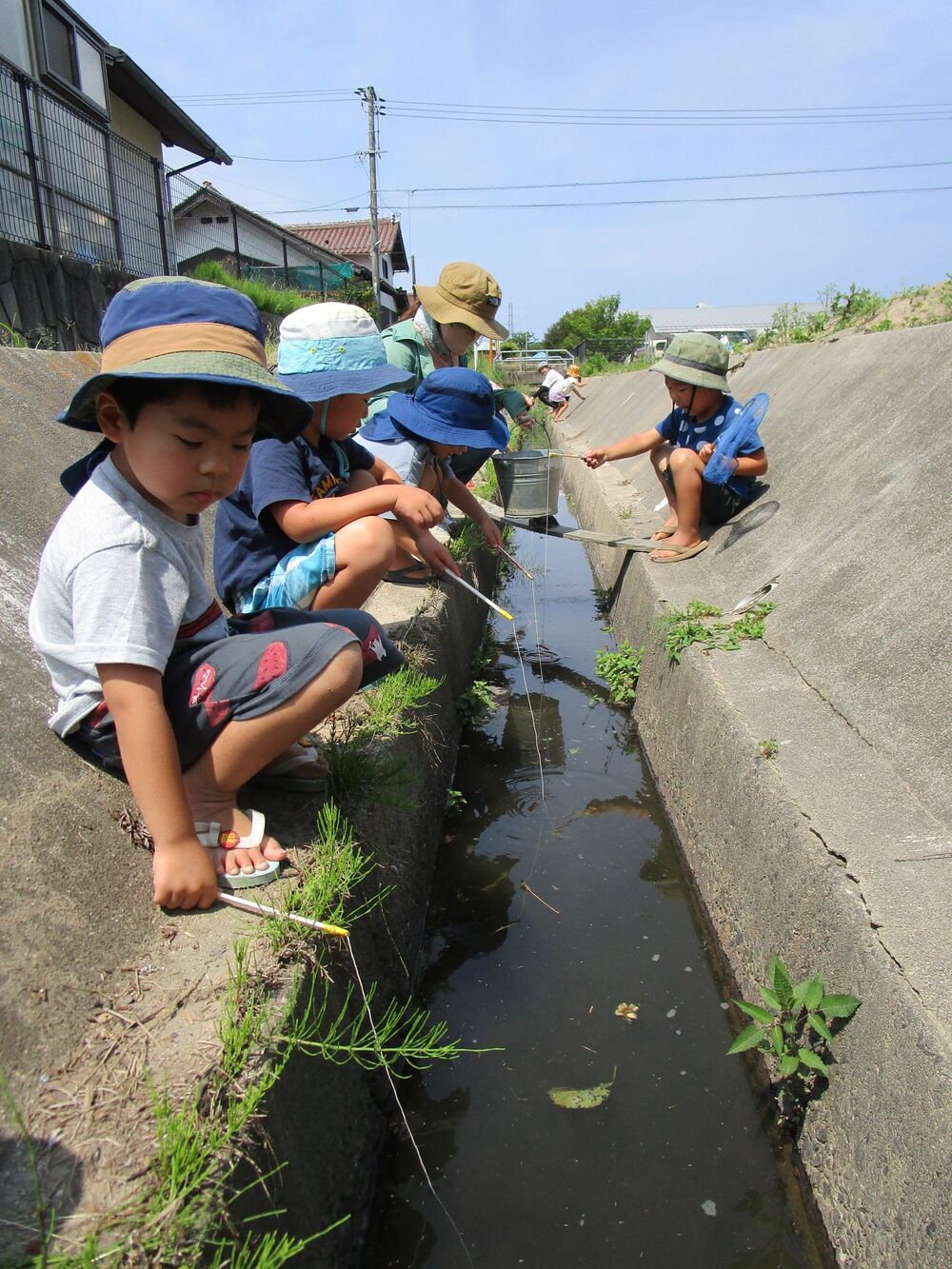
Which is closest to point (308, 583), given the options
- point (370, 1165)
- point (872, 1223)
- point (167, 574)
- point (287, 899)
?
point (167, 574)

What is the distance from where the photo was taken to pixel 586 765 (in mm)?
4047

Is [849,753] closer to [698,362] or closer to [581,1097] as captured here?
[581,1097]

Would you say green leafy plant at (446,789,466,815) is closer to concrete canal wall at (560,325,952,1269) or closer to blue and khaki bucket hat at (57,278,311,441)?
concrete canal wall at (560,325,952,1269)

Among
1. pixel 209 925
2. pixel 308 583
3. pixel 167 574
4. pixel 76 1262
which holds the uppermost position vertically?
pixel 167 574

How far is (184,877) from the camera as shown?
168 centimetres

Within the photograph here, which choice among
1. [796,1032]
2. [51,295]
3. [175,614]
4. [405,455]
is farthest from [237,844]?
[51,295]

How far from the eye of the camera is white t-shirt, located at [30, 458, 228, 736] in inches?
63.2

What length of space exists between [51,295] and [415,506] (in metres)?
6.11

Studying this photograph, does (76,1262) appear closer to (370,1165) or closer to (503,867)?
(370,1165)

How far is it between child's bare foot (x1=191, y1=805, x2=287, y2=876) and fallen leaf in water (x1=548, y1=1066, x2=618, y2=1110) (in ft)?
3.09

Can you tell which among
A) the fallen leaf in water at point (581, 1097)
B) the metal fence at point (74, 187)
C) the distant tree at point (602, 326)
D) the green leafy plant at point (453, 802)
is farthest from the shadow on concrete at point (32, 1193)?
the distant tree at point (602, 326)

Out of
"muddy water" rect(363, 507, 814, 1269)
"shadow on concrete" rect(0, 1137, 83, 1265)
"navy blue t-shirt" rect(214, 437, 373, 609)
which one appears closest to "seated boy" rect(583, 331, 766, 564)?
"muddy water" rect(363, 507, 814, 1269)

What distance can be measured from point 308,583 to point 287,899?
1169 mm

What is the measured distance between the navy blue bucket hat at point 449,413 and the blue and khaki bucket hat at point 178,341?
7.02ft
